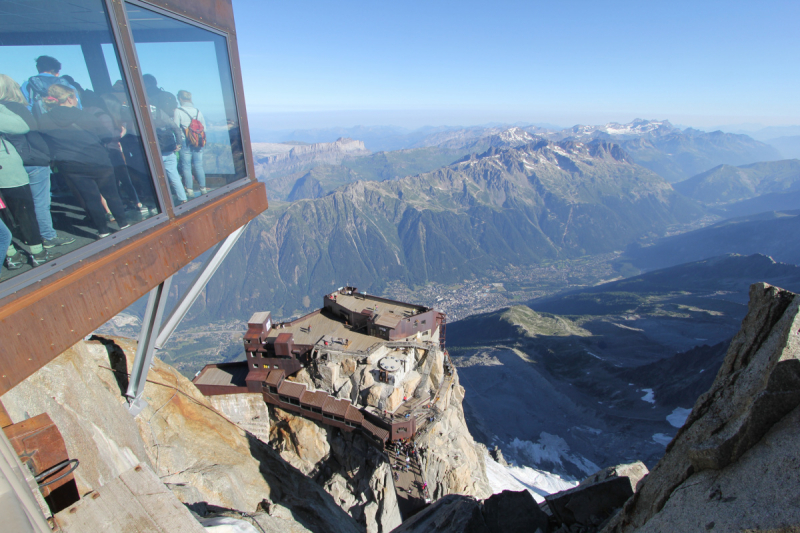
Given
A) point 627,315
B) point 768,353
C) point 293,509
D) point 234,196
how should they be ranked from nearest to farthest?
point 768,353 < point 234,196 < point 293,509 < point 627,315

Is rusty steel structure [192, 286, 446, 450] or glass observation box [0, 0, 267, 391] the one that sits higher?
glass observation box [0, 0, 267, 391]

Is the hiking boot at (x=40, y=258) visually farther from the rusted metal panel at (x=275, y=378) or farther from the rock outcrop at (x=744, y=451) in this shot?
the rusted metal panel at (x=275, y=378)

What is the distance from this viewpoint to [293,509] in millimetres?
22516

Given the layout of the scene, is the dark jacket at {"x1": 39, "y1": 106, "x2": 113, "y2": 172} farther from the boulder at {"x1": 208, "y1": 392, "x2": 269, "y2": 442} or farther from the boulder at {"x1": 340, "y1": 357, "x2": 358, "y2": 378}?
the boulder at {"x1": 208, "y1": 392, "x2": 269, "y2": 442}

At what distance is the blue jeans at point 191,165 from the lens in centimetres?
1063

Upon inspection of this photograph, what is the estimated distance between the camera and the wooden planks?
546 cm

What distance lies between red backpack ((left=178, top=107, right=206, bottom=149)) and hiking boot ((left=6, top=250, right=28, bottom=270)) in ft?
17.9

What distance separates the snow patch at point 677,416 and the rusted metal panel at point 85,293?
394 ft

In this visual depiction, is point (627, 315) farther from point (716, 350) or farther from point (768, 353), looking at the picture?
point (768, 353)

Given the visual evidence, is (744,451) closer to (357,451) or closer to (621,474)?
(621,474)

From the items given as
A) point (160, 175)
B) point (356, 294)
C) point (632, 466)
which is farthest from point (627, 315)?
point (160, 175)

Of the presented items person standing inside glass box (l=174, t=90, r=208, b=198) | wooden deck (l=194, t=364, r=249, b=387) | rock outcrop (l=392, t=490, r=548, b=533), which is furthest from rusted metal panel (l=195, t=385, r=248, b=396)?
person standing inside glass box (l=174, t=90, r=208, b=198)

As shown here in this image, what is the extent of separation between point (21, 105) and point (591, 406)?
434ft

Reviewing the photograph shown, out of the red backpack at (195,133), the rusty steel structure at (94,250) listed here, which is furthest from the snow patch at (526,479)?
the red backpack at (195,133)
